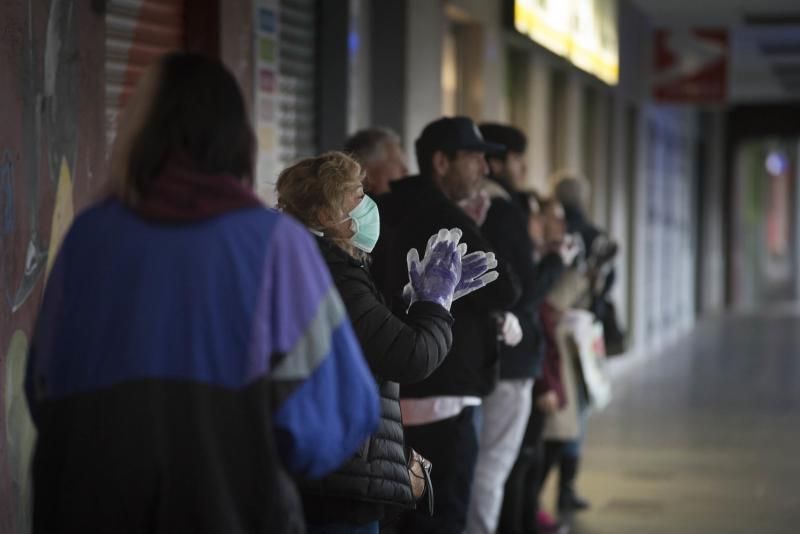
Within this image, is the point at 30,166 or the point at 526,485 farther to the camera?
the point at 526,485

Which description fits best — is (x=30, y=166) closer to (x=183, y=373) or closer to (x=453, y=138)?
(x=453, y=138)

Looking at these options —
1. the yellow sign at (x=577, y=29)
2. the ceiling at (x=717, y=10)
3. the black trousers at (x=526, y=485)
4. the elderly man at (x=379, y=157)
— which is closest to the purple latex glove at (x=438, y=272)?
the elderly man at (x=379, y=157)

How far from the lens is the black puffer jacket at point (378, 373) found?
322cm

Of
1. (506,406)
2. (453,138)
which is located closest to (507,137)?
(506,406)

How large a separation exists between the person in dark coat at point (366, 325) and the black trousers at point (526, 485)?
3075mm

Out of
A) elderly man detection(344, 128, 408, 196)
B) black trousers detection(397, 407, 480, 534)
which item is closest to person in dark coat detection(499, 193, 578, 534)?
elderly man detection(344, 128, 408, 196)

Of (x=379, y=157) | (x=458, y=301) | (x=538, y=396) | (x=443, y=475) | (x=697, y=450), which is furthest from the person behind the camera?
(x=697, y=450)

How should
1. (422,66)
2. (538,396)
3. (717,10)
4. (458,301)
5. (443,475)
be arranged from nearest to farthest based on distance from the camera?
(443,475) < (458,301) < (538,396) < (422,66) < (717,10)

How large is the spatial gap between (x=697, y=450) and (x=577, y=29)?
2.71 m

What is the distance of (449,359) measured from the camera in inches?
190

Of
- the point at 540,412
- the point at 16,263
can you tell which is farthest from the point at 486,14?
the point at 16,263

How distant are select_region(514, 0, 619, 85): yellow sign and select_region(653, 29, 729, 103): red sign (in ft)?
12.8

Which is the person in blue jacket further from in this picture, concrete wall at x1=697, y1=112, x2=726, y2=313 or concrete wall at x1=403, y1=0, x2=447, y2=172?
concrete wall at x1=697, y1=112, x2=726, y2=313

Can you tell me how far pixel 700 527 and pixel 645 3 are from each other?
8752 millimetres
